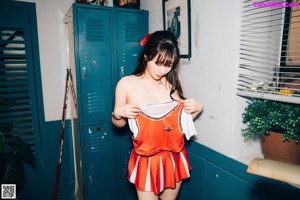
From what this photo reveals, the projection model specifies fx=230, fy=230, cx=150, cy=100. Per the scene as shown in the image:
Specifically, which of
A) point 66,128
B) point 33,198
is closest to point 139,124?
point 66,128

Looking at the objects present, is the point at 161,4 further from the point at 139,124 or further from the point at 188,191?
the point at 188,191

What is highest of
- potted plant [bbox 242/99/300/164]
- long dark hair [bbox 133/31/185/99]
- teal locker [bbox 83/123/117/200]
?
long dark hair [bbox 133/31/185/99]

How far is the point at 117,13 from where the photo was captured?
244 cm

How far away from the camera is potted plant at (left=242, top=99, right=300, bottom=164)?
1352mm

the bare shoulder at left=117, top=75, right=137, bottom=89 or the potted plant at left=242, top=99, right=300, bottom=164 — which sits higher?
the bare shoulder at left=117, top=75, right=137, bottom=89

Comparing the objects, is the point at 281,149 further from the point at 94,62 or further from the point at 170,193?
the point at 94,62

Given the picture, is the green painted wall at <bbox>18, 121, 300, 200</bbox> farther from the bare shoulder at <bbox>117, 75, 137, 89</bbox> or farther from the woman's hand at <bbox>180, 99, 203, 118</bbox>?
the bare shoulder at <bbox>117, 75, 137, 89</bbox>

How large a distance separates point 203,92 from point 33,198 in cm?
246

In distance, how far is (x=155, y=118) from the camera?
1.62m

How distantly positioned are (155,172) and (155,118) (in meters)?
0.40

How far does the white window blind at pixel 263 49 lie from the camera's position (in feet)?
4.99

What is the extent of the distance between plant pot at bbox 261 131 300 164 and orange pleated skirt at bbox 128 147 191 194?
662 mm

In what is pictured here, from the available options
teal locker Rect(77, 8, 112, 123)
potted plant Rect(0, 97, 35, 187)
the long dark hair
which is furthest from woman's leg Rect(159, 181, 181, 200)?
potted plant Rect(0, 97, 35, 187)

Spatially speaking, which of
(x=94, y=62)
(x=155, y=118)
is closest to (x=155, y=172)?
(x=155, y=118)
